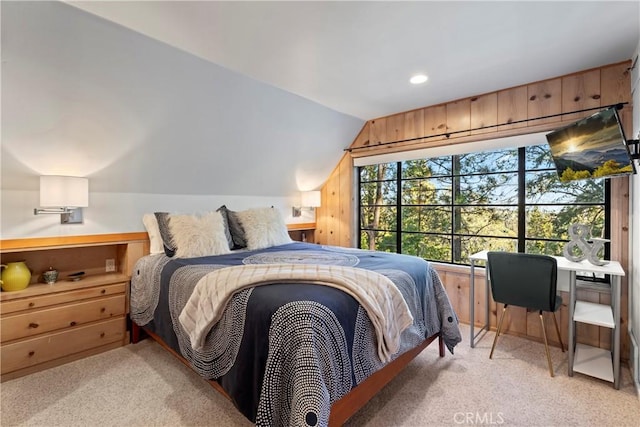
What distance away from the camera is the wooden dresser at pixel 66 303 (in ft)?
7.11

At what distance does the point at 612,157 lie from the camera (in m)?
2.08

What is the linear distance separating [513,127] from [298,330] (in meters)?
2.81

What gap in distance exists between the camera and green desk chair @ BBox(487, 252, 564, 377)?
88.2 inches

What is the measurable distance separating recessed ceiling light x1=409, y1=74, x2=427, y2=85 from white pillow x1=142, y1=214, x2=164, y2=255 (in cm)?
269

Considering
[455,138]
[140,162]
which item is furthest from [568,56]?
[140,162]

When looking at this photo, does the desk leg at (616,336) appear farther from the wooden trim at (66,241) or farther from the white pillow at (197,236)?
the wooden trim at (66,241)

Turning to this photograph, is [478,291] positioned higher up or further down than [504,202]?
further down

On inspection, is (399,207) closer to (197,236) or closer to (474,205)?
(474,205)

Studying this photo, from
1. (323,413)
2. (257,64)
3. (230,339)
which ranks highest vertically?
(257,64)

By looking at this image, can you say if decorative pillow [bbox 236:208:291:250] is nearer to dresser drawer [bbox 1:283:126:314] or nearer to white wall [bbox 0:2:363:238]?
white wall [bbox 0:2:363:238]

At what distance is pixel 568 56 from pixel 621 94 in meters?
0.58

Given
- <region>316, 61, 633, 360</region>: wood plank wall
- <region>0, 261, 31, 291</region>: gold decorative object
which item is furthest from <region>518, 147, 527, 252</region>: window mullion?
<region>0, 261, 31, 291</region>: gold decorative object

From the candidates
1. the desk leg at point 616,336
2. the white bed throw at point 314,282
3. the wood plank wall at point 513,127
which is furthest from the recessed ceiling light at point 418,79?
the desk leg at point 616,336

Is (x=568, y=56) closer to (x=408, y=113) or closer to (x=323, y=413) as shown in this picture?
(x=408, y=113)
